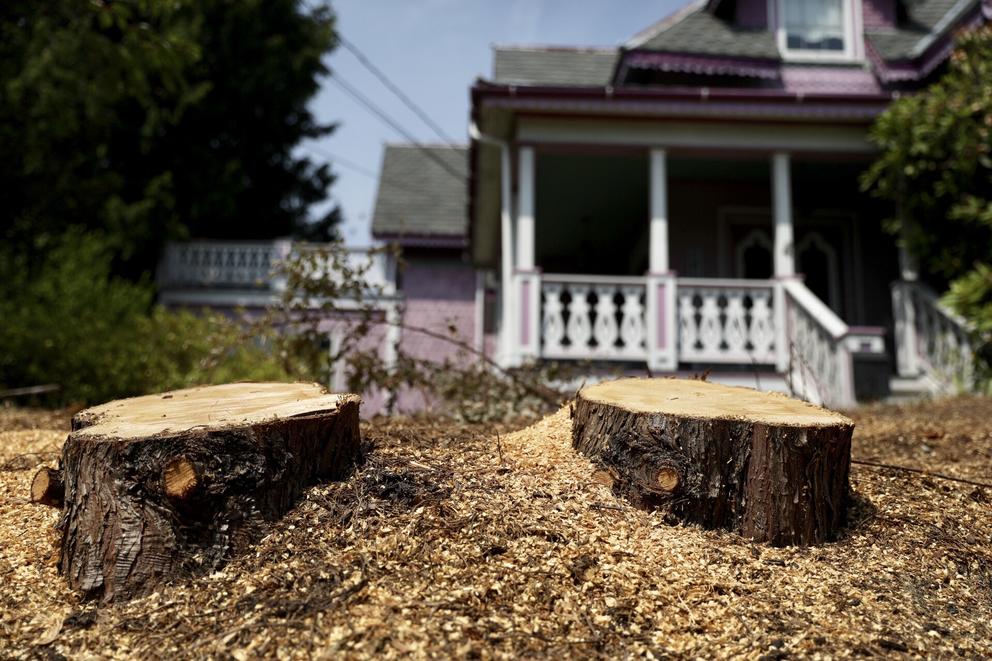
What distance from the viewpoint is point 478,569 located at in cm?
264

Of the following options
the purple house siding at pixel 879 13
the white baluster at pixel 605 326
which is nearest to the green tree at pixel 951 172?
the purple house siding at pixel 879 13

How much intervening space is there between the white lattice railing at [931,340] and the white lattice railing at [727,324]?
1.55m

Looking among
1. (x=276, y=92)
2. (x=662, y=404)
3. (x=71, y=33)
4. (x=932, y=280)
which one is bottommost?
(x=662, y=404)

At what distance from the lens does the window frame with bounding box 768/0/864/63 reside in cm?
1043

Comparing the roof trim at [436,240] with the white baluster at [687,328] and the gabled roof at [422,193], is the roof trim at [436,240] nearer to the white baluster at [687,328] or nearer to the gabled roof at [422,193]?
the gabled roof at [422,193]

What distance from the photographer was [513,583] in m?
2.59

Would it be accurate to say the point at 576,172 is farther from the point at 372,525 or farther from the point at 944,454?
the point at 372,525

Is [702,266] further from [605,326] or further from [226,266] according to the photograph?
[226,266]

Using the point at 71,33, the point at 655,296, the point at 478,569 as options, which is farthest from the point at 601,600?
the point at 71,33

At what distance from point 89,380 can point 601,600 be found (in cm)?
658

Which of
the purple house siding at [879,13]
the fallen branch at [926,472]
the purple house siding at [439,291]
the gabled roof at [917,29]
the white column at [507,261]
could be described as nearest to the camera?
the fallen branch at [926,472]

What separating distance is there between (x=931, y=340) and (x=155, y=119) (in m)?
14.4

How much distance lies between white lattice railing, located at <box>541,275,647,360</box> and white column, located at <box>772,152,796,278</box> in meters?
1.49

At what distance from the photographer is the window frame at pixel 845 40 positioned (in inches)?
411
